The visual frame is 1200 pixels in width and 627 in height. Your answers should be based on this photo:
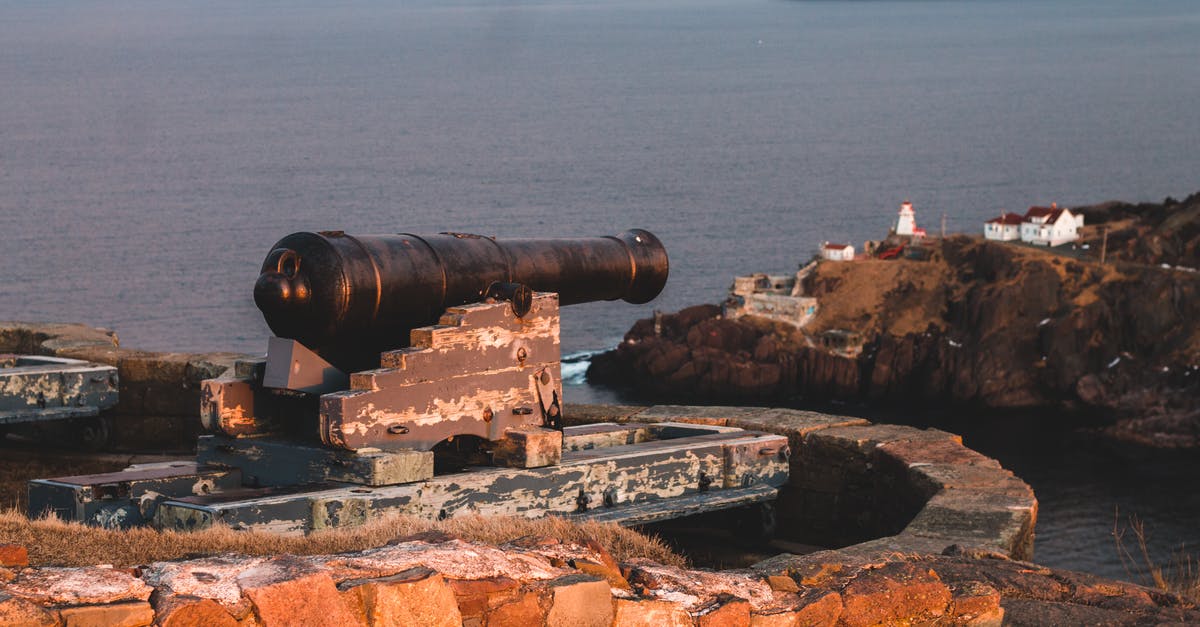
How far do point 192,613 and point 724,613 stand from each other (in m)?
1.52

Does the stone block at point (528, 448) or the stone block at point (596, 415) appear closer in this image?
the stone block at point (528, 448)

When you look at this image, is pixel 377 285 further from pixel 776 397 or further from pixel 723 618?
pixel 776 397

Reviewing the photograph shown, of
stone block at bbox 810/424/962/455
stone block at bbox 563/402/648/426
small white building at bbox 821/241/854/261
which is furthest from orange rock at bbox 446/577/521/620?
small white building at bbox 821/241/854/261

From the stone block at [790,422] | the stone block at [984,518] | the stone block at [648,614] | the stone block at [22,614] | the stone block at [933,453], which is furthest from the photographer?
the stone block at [790,422]

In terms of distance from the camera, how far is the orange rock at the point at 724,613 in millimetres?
4840

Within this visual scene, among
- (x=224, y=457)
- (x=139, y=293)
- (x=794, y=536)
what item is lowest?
(x=139, y=293)

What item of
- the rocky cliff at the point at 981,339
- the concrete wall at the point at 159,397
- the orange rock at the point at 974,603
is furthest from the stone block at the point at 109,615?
the rocky cliff at the point at 981,339

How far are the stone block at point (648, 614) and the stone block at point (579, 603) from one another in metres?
0.03

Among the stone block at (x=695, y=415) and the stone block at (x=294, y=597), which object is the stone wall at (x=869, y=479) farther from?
the stone block at (x=294, y=597)

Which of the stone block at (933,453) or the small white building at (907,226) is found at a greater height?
the stone block at (933,453)

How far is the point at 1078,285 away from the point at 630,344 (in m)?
20.6

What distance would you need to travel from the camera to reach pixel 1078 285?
7394 centimetres

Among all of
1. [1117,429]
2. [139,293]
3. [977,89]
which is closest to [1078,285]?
[1117,429]

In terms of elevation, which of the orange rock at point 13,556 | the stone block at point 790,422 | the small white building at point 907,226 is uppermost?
the orange rock at point 13,556
